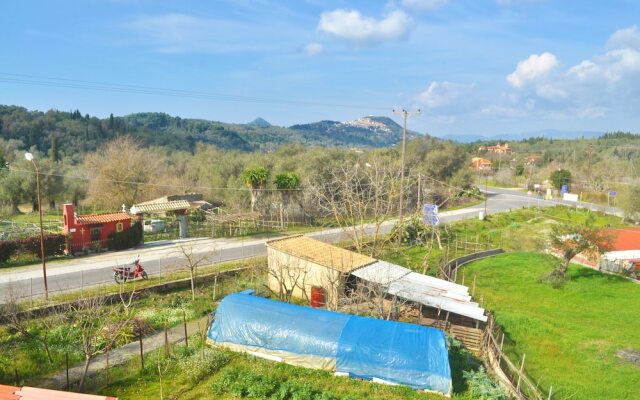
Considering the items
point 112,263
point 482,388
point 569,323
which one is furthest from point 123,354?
point 569,323

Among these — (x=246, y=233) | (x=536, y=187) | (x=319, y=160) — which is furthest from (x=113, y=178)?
(x=536, y=187)

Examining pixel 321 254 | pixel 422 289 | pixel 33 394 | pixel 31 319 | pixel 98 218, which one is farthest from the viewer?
pixel 98 218

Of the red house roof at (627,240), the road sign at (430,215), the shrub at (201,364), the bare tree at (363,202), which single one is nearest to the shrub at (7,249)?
the shrub at (201,364)

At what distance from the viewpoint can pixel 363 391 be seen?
1284 cm

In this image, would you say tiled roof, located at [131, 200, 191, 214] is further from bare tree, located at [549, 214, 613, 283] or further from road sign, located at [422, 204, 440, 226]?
bare tree, located at [549, 214, 613, 283]

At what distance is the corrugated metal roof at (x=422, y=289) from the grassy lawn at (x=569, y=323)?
2042 mm

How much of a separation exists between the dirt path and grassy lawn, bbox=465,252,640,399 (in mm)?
12647

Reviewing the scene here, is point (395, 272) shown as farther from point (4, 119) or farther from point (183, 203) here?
point (4, 119)

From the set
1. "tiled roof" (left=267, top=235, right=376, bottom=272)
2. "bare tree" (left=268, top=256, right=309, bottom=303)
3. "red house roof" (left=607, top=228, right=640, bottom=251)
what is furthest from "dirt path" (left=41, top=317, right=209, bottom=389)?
"red house roof" (left=607, top=228, right=640, bottom=251)

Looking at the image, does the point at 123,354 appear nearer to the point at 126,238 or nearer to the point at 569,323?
the point at 126,238

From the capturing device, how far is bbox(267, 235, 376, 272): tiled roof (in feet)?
67.5

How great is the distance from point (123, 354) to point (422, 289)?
39.8ft

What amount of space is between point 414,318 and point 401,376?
5.80m

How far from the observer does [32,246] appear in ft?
87.3
